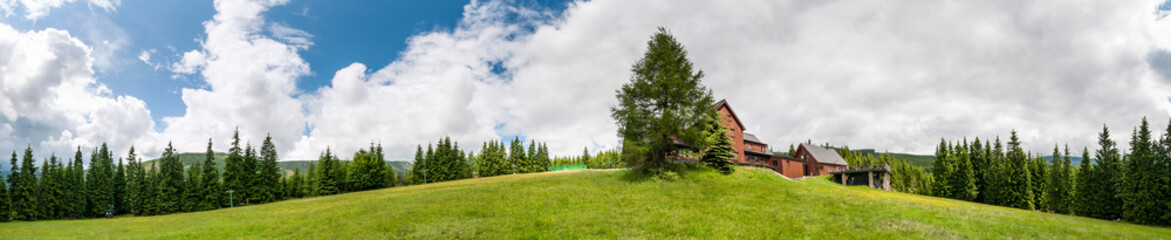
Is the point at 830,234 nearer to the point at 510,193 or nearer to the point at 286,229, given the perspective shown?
the point at 510,193

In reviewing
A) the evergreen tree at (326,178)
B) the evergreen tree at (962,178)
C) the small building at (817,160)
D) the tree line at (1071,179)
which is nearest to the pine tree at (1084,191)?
the tree line at (1071,179)

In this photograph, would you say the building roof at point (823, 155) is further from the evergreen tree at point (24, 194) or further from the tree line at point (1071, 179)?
the evergreen tree at point (24, 194)

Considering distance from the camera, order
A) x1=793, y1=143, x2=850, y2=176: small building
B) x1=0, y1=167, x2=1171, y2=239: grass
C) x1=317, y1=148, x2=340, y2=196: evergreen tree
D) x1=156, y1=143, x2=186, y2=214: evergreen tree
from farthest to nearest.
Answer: x1=317, y1=148, x2=340, y2=196: evergreen tree → x1=793, y1=143, x2=850, y2=176: small building → x1=156, y1=143, x2=186, y2=214: evergreen tree → x1=0, y1=167, x2=1171, y2=239: grass

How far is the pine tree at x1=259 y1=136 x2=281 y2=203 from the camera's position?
7569 centimetres

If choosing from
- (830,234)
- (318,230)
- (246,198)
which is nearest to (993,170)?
(830,234)

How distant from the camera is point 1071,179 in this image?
5703cm

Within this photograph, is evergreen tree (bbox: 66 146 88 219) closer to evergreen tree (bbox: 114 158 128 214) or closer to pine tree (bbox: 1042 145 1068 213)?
evergreen tree (bbox: 114 158 128 214)

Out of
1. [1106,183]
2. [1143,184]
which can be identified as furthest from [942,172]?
[1143,184]

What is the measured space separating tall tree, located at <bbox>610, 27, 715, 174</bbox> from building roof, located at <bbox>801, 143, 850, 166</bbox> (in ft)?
162

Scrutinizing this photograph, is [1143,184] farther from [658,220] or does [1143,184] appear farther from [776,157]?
[658,220]

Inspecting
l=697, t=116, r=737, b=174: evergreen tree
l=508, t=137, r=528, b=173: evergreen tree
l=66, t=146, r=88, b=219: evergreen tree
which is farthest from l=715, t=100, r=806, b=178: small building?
l=66, t=146, r=88, b=219: evergreen tree

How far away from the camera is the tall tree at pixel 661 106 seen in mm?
34844

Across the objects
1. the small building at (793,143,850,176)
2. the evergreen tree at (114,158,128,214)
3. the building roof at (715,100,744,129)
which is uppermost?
the building roof at (715,100,744,129)

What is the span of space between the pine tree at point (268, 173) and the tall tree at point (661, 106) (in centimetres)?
7071
